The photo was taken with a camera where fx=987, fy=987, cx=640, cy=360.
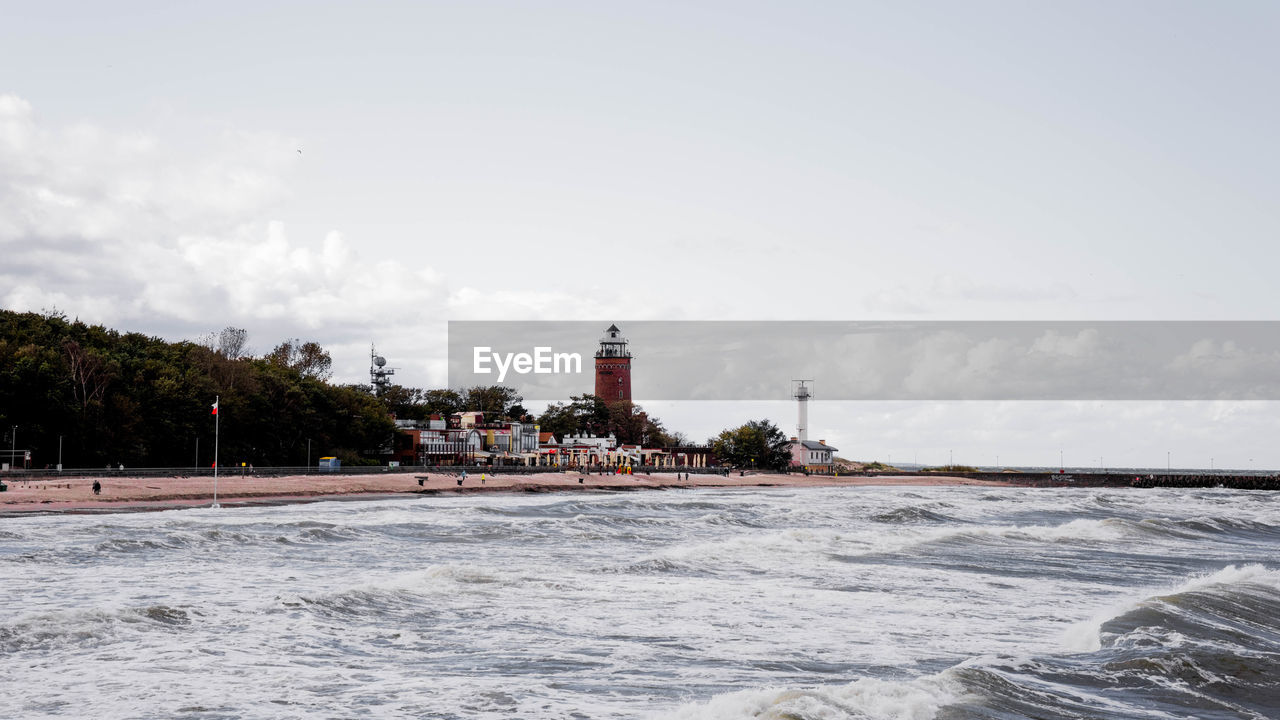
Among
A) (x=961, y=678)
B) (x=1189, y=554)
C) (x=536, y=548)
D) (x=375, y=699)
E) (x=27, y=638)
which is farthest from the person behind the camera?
(x=1189, y=554)

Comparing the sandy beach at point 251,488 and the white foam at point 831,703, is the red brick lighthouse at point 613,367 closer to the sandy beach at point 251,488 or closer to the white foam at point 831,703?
the sandy beach at point 251,488

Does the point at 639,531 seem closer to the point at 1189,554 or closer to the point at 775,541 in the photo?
the point at 775,541

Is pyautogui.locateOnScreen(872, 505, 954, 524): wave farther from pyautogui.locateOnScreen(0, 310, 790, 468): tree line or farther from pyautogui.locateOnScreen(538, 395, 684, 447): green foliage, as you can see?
pyautogui.locateOnScreen(538, 395, 684, 447): green foliage

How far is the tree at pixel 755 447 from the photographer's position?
4894 inches

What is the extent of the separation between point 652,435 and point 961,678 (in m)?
126

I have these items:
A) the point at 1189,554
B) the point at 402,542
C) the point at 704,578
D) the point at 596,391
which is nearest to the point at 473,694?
the point at 704,578

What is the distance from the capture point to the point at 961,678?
34.5 feet

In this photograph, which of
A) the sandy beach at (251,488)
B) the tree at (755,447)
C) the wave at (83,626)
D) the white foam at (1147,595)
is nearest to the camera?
the wave at (83,626)

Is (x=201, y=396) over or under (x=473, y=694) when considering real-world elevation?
over

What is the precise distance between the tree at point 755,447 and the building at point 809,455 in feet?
18.6

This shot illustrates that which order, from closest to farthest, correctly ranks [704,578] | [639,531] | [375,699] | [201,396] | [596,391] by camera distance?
1. [375,699]
2. [704,578]
3. [639,531]
4. [201,396]
5. [596,391]

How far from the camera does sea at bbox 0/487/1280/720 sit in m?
9.66

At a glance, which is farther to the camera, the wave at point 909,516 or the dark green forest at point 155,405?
the dark green forest at point 155,405

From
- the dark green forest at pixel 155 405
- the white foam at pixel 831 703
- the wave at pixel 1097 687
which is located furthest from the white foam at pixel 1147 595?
the dark green forest at pixel 155 405
